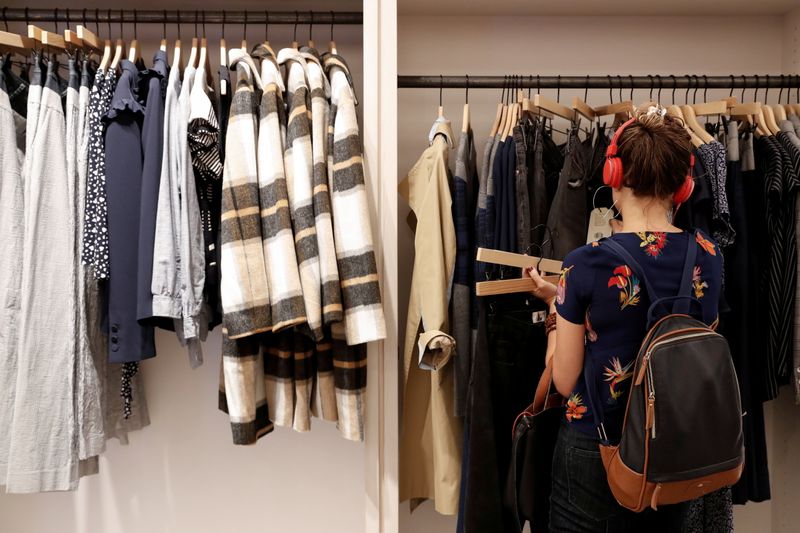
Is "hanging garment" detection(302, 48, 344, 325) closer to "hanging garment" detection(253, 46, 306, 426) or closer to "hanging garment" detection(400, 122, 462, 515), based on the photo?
"hanging garment" detection(253, 46, 306, 426)

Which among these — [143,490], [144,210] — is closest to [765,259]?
[144,210]

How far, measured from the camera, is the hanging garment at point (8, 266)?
4.24 ft

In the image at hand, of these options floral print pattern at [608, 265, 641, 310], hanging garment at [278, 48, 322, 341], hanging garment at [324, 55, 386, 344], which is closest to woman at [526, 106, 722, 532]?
floral print pattern at [608, 265, 641, 310]

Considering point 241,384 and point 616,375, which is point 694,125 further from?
point 241,384

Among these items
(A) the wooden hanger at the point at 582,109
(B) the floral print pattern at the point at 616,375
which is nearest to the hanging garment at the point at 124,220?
(B) the floral print pattern at the point at 616,375

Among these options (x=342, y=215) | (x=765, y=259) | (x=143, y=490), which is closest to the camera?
(x=342, y=215)

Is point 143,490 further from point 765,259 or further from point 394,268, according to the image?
point 765,259

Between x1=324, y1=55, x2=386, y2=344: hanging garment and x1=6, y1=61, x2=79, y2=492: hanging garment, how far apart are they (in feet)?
2.27

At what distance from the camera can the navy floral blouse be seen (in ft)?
3.40

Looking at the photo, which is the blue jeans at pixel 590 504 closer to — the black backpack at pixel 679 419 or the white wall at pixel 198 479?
the black backpack at pixel 679 419

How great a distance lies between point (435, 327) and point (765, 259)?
1007 millimetres

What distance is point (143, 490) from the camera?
5.94 feet

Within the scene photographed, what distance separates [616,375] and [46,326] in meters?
1.36

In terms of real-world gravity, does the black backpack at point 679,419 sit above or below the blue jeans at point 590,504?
above
